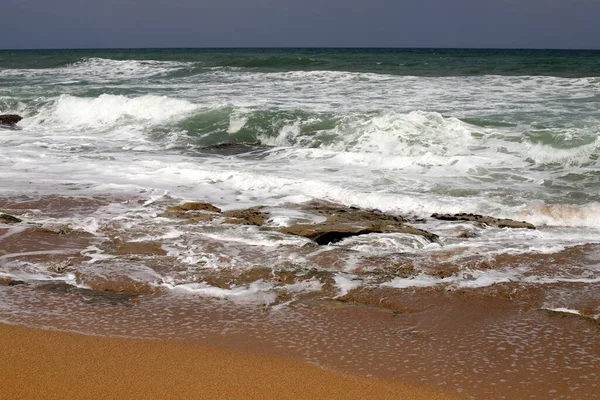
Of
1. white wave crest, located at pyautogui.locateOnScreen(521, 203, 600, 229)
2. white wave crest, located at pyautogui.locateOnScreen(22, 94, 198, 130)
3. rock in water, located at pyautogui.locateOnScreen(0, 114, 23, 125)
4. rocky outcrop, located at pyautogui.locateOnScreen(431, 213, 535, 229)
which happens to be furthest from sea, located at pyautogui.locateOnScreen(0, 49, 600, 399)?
rock in water, located at pyautogui.locateOnScreen(0, 114, 23, 125)

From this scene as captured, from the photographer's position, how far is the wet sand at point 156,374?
3.08 m

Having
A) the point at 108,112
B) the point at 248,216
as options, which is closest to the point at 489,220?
the point at 248,216

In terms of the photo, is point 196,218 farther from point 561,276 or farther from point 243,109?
point 243,109

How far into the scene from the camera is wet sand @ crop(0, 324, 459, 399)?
3076 mm

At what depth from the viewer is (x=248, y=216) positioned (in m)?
6.82

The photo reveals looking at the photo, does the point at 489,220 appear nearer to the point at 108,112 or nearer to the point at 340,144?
the point at 340,144

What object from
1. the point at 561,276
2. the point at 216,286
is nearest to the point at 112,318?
the point at 216,286

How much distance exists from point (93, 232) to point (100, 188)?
7.21 feet

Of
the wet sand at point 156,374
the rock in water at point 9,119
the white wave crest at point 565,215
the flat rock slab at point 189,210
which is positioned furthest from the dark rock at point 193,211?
the rock in water at point 9,119

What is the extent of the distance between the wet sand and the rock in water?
559 inches

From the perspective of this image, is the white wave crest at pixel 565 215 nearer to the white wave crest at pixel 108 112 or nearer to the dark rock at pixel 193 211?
the dark rock at pixel 193 211

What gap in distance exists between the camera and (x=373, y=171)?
9.81 metres

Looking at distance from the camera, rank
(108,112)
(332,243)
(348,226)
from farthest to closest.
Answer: (108,112) < (348,226) < (332,243)

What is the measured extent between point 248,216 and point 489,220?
252cm
